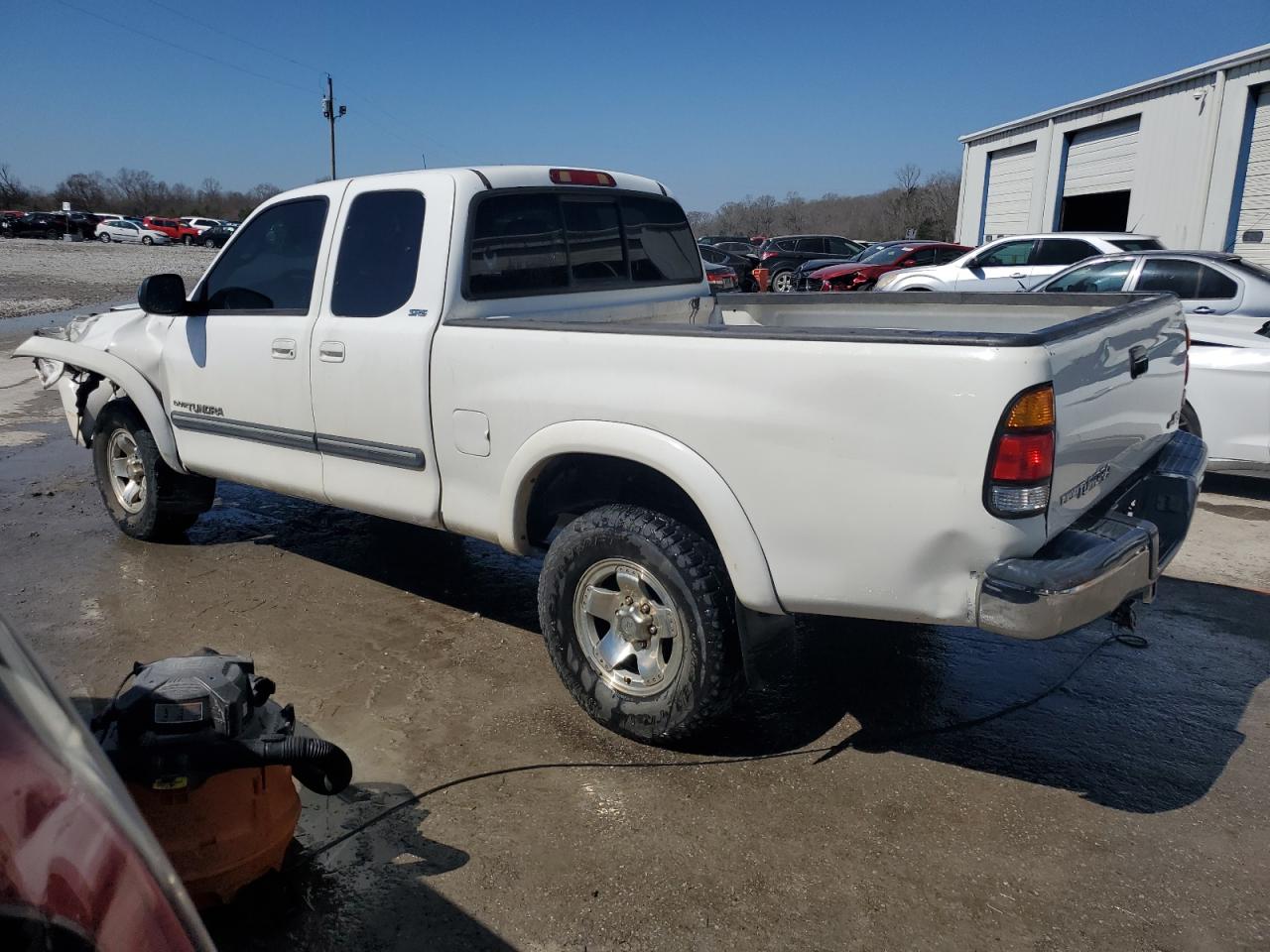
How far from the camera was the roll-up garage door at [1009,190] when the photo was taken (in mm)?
27719

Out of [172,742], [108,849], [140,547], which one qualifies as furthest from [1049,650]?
[140,547]

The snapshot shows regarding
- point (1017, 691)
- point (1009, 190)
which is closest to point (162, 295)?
point (1017, 691)

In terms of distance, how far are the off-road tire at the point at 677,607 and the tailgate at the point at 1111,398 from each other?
108 cm

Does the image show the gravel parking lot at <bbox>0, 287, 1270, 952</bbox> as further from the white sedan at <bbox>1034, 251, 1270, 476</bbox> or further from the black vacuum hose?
the white sedan at <bbox>1034, 251, 1270, 476</bbox>

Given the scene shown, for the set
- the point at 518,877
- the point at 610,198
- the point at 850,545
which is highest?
the point at 610,198

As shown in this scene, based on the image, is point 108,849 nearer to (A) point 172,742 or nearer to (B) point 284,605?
(A) point 172,742

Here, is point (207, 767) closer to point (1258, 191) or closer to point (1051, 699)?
point (1051, 699)

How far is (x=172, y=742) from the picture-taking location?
2.45 metres

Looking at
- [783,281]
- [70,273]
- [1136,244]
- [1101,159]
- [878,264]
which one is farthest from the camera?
[70,273]

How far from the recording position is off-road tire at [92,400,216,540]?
17.9 feet

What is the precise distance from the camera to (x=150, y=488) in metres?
5.50

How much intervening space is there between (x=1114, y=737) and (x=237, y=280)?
4450 mm

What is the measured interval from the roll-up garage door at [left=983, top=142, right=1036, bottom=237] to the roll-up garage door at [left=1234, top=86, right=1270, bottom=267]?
839cm

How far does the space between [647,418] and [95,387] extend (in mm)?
4150
